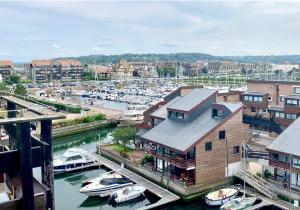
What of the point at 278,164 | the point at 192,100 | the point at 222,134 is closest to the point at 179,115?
the point at 192,100

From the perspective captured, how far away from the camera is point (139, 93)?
101500 mm

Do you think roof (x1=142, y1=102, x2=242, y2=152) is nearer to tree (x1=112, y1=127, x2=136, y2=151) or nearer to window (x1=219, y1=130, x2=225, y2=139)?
window (x1=219, y1=130, x2=225, y2=139)

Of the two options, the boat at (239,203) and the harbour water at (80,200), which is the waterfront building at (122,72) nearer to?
the harbour water at (80,200)

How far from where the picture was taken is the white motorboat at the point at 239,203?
25531 millimetres

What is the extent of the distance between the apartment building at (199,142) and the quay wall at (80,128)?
78.7ft

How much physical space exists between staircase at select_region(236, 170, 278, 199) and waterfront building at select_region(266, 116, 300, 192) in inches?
30.2

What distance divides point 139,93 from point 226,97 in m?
55.9

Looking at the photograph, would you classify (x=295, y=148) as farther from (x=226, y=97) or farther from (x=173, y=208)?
(x=226, y=97)

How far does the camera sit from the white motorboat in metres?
25.5

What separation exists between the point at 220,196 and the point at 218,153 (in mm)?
4063

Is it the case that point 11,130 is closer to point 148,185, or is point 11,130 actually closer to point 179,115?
point 148,185

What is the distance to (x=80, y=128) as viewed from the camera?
56781 mm

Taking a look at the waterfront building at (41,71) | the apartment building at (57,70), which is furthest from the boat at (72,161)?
the apartment building at (57,70)

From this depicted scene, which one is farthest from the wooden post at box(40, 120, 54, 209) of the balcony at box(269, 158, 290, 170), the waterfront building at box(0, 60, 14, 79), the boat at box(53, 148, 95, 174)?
the waterfront building at box(0, 60, 14, 79)
